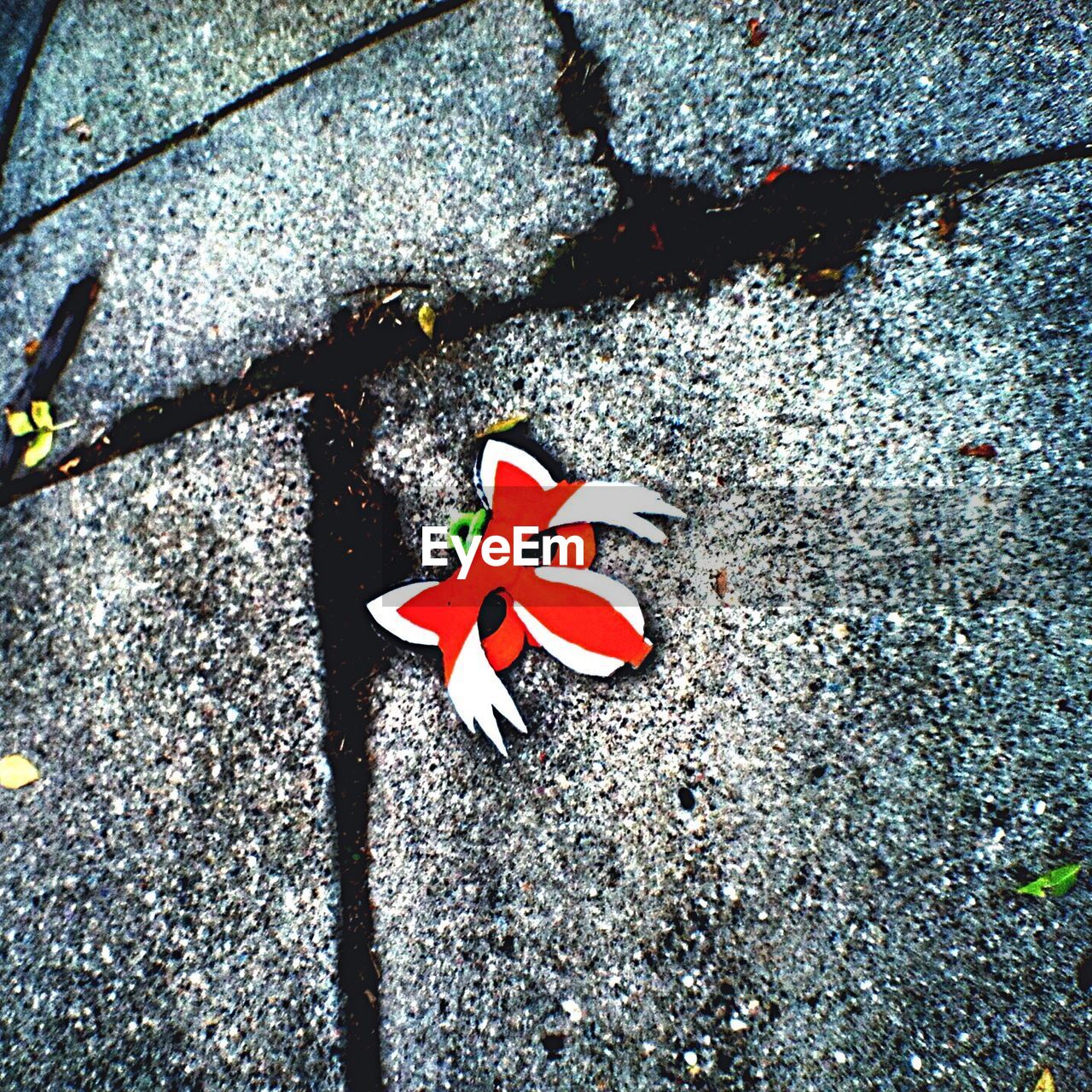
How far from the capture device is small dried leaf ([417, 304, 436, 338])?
5.17 feet

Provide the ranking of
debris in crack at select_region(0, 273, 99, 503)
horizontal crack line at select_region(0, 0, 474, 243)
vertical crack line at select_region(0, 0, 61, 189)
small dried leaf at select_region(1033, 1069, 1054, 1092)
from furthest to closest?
vertical crack line at select_region(0, 0, 61, 189) → debris in crack at select_region(0, 273, 99, 503) → horizontal crack line at select_region(0, 0, 474, 243) → small dried leaf at select_region(1033, 1069, 1054, 1092)

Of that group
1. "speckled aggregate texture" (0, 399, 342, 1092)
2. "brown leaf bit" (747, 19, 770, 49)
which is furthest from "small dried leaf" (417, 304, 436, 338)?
"brown leaf bit" (747, 19, 770, 49)

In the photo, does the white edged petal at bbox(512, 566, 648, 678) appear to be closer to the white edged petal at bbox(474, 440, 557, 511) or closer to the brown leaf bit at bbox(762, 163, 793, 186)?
the white edged petal at bbox(474, 440, 557, 511)

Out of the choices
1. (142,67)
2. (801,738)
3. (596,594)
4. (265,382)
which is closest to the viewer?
(801,738)

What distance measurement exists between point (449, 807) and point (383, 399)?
2.87ft

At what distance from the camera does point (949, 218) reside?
139cm

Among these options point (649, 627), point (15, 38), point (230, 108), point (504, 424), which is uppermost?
point (15, 38)

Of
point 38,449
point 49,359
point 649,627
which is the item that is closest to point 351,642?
point 649,627

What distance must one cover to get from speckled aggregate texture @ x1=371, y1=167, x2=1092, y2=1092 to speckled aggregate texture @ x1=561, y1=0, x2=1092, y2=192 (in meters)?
0.17

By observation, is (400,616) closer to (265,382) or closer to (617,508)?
(617,508)

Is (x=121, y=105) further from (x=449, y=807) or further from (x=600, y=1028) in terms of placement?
(x=600, y=1028)

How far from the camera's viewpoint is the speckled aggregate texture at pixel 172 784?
1.43 meters

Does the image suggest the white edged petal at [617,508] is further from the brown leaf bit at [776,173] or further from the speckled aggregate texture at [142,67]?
the speckled aggregate texture at [142,67]

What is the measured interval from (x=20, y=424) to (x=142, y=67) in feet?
3.28
